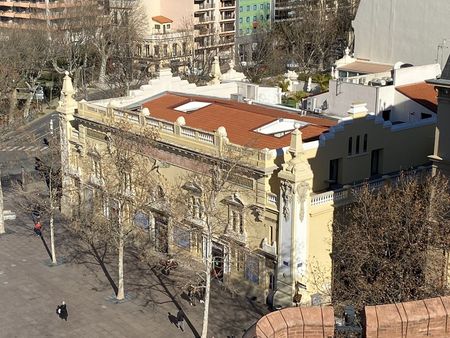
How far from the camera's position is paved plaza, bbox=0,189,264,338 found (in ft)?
131

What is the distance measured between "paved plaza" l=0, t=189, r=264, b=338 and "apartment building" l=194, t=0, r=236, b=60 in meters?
74.8

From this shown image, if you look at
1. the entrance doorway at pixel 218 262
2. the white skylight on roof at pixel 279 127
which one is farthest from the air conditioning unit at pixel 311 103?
the entrance doorway at pixel 218 262

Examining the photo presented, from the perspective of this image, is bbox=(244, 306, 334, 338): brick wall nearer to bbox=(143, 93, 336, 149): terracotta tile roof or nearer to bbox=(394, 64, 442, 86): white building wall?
bbox=(143, 93, 336, 149): terracotta tile roof

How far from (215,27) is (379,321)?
362 feet

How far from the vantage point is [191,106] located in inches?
2084

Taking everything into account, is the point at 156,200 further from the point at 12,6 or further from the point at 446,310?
the point at 12,6

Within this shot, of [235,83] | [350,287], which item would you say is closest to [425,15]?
[235,83]

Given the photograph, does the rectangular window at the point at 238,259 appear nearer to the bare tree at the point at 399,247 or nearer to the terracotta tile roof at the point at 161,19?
the bare tree at the point at 399,247

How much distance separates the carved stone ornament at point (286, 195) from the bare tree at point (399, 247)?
11.3 feet

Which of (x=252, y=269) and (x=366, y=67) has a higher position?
(x=366, y=67)

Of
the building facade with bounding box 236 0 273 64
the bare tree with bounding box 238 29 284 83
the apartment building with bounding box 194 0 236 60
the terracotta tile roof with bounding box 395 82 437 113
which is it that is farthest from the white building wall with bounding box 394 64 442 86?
the building facade with bounding box 236 0 273 64

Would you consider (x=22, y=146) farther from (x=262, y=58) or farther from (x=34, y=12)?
(x=34, y=12)

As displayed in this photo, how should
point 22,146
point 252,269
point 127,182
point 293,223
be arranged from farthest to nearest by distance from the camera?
point 22,146 → point 127,182 → point 252,269 → point 293,223

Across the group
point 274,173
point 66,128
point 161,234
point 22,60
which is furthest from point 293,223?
point 22,60
